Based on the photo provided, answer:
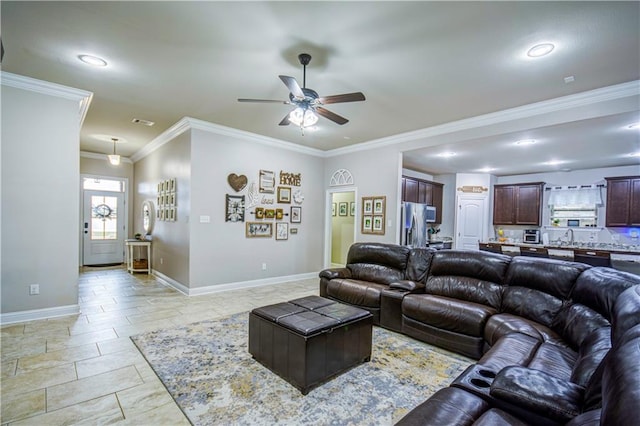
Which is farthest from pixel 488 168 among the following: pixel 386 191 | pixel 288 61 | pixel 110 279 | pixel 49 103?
pixel 110 279

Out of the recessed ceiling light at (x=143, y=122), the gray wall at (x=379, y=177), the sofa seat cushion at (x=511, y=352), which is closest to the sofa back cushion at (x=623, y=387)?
the sofa seat cushion at (x=511, y=352)

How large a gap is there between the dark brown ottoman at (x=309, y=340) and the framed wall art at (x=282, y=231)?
3415 millimetres

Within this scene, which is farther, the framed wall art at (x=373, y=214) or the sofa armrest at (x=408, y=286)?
the framed wall art at (x=373, y=214)

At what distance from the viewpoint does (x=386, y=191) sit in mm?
5941

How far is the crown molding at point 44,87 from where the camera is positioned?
3.62m

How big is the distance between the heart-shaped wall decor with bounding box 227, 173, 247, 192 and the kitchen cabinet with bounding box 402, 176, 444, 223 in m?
3.45

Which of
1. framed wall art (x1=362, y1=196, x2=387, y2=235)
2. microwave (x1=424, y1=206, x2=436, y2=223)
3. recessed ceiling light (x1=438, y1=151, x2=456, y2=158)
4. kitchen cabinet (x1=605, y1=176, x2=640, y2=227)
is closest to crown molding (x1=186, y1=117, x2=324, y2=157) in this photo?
framed wall art (x1=362, y1=196, x2=387, y2=235)

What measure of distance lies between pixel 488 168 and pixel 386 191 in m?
3.53

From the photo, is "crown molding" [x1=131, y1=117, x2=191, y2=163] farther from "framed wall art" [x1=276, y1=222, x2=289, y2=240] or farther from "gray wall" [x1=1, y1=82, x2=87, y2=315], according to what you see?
"framed wall art" [x1=276, y1=222, x2=289, y2=240]

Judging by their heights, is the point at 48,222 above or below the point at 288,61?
below

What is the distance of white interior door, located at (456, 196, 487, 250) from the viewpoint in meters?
8.40

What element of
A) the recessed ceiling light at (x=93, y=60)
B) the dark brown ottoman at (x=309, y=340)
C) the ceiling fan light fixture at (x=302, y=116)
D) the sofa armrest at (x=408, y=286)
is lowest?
the dark brown ottoman at (x=309, y=340)

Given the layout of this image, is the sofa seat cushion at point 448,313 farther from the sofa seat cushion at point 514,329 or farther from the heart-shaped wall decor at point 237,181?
the heart-shaped wall decor at point 237,181

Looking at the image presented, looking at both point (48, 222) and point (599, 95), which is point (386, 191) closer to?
point (599, 95)
